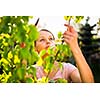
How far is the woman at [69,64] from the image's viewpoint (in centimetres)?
233

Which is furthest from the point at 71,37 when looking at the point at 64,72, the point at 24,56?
the point at 24,56

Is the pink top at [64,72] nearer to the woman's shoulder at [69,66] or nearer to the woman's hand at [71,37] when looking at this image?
the woman's shoulder at [69,66]

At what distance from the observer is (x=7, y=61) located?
235 cm

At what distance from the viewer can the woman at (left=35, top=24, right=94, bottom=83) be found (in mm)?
2330

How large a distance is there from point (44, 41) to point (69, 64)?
0.96ft

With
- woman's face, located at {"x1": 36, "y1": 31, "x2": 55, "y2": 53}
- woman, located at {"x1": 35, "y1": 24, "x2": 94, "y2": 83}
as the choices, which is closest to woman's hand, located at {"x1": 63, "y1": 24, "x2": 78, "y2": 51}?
woman, located at {"x1": 35, "y1": 24, "x2": 94, "y2": 83}

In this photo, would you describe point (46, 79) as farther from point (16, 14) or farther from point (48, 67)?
point (16, 14)

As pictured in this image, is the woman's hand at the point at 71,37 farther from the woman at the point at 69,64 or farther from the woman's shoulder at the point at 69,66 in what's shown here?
the woman's shoulder at the point at 69,66

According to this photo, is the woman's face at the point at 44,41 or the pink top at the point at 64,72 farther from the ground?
the woman's face at the point at 44,41

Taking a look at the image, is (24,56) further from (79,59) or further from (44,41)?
(79,59)

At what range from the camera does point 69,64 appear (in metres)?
2.34

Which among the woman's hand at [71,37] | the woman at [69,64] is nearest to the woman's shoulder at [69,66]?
the woman at [69,64]
